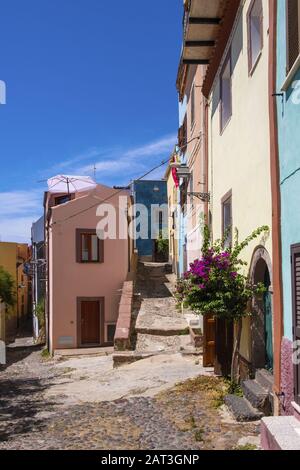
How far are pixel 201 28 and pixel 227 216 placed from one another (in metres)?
3.86

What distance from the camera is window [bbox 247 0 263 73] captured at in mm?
7875

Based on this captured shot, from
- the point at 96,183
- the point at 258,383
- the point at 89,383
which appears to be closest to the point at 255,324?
the point at 258,383

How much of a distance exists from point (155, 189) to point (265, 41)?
30891 mm

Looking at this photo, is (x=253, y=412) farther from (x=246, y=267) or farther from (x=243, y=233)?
(x=243, y=233)

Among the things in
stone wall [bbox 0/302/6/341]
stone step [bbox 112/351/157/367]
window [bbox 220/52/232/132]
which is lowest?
stone wall [bbox 0/302/6/341]

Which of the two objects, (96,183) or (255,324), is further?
(96,183)

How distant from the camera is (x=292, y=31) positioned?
5.89 metres

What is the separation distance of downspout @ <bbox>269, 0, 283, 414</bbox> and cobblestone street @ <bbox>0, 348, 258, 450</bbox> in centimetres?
111

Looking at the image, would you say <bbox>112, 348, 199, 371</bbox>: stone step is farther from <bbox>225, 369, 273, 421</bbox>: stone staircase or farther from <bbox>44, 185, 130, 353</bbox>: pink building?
<bbox>44, 185, 130, 353</bbox>: pink building

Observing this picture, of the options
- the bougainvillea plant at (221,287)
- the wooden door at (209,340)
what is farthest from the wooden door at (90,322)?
the bougainvillea plant at (221,287)

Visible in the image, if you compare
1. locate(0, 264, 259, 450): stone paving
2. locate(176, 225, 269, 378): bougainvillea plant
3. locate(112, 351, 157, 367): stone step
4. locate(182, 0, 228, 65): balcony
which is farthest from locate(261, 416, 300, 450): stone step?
locate(112, 351, 157, 367): stone step

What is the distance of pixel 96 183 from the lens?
22.4m

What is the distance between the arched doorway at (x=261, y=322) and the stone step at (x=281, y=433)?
240 cm

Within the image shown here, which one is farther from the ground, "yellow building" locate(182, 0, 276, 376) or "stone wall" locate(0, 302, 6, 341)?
"yellow building" locate(182, 0, 276, 376)
